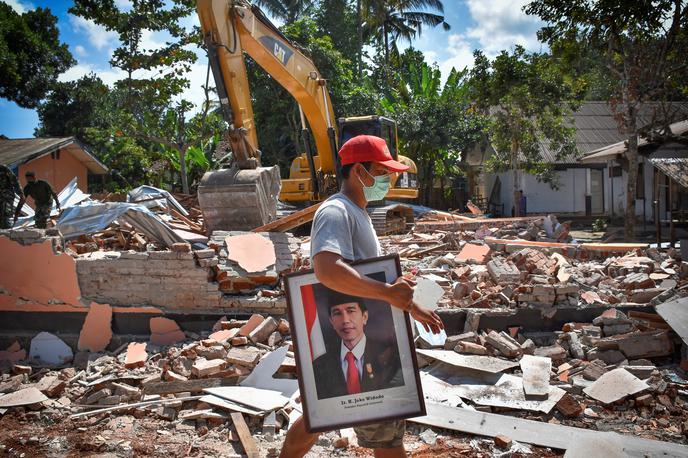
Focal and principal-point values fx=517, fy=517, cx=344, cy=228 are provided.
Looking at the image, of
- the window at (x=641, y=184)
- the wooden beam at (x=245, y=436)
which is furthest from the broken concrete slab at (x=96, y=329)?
the window at (x=641, y=184)

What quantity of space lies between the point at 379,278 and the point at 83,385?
14.0 feet

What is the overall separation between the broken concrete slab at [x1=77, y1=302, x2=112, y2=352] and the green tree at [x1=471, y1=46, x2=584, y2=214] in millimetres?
13980

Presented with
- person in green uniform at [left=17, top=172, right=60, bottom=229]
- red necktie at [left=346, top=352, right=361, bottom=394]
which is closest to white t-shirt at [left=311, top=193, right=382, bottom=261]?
red necktie at [left=346, top=352, right=361, bottom=394]

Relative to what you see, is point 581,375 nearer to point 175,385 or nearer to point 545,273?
point 545,273

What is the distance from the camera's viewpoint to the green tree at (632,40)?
12.5m

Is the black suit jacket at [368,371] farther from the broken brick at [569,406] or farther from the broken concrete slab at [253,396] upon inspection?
the broken brick at [569,406]

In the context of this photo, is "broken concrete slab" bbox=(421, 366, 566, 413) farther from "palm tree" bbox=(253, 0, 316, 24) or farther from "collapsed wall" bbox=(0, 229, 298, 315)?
"palm tree" bbox=(253, 0, 316, 24)

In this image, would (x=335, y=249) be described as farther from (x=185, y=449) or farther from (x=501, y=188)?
(x=501, y=188)

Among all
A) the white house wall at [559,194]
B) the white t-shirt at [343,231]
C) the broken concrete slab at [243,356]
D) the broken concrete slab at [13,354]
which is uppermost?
the white t-shirt at [343,231]

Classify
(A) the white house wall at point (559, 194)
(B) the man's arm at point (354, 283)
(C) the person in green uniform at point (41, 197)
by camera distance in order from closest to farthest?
(B) the man's arm at point (354, 283), (C) the person in green uniform at point (41, 197), (A) the white house wall at point (559, 194)

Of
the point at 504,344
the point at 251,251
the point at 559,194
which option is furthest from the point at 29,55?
the point at 504,344

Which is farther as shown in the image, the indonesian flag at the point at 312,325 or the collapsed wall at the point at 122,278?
the collapsed wall at the point at 122,278

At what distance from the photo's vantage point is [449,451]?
361cm

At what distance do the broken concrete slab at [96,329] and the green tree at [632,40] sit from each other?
40.5ft
